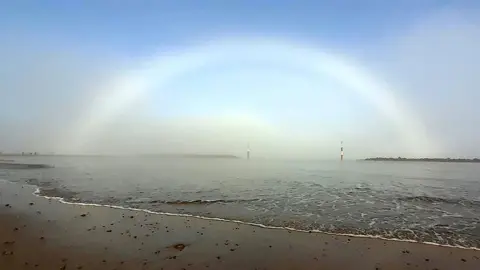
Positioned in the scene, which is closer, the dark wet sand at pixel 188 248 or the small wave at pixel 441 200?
the dark wet sand at pixel 188 248

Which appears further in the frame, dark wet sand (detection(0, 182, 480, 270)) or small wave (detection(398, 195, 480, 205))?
small wave (detection(398, 195, 480, 205))

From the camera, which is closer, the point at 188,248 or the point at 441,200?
the point at 188,248

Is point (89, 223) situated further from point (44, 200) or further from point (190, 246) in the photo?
point (44, 200)

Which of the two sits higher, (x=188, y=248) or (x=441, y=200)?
(x=441, y=200)

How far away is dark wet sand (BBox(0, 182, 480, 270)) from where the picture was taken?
9109mm

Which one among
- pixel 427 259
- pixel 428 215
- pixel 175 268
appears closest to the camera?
pixel 175 268

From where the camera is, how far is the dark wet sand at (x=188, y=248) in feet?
29.9

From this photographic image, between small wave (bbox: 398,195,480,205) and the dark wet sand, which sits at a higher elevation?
small wave (bbox: 398,195,480,205)

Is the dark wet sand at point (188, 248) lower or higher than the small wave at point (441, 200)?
lower

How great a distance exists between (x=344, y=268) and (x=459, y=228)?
9.28 metres

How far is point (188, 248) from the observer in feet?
34.6

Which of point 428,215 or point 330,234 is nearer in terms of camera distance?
point 330,234

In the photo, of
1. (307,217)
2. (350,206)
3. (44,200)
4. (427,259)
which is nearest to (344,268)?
(427,259)

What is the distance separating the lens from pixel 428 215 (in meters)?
17.9
